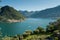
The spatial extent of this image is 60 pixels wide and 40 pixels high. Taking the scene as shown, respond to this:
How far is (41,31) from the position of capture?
111ft

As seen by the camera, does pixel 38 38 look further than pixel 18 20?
No

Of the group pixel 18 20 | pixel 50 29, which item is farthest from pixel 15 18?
pixel 50 29

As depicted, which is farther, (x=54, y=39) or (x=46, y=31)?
(x=46, y=31)

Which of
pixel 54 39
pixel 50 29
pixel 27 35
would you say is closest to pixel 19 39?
pixel 27 35

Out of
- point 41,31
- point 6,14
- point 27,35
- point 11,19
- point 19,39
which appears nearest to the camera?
point 19,39

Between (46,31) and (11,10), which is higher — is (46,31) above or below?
below

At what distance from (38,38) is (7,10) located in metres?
146

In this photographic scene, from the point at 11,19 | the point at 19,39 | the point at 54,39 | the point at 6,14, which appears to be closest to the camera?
the point at 54,39

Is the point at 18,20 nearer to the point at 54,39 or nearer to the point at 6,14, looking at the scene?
the point at 6,14

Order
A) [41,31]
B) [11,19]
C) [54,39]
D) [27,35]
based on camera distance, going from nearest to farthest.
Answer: [54,39], [27,35], [41,31], [11,19]

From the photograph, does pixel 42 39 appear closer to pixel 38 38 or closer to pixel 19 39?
pixel 38 38

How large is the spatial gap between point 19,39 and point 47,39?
4.94 meters

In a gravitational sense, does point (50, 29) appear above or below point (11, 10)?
below

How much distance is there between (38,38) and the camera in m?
27.0
